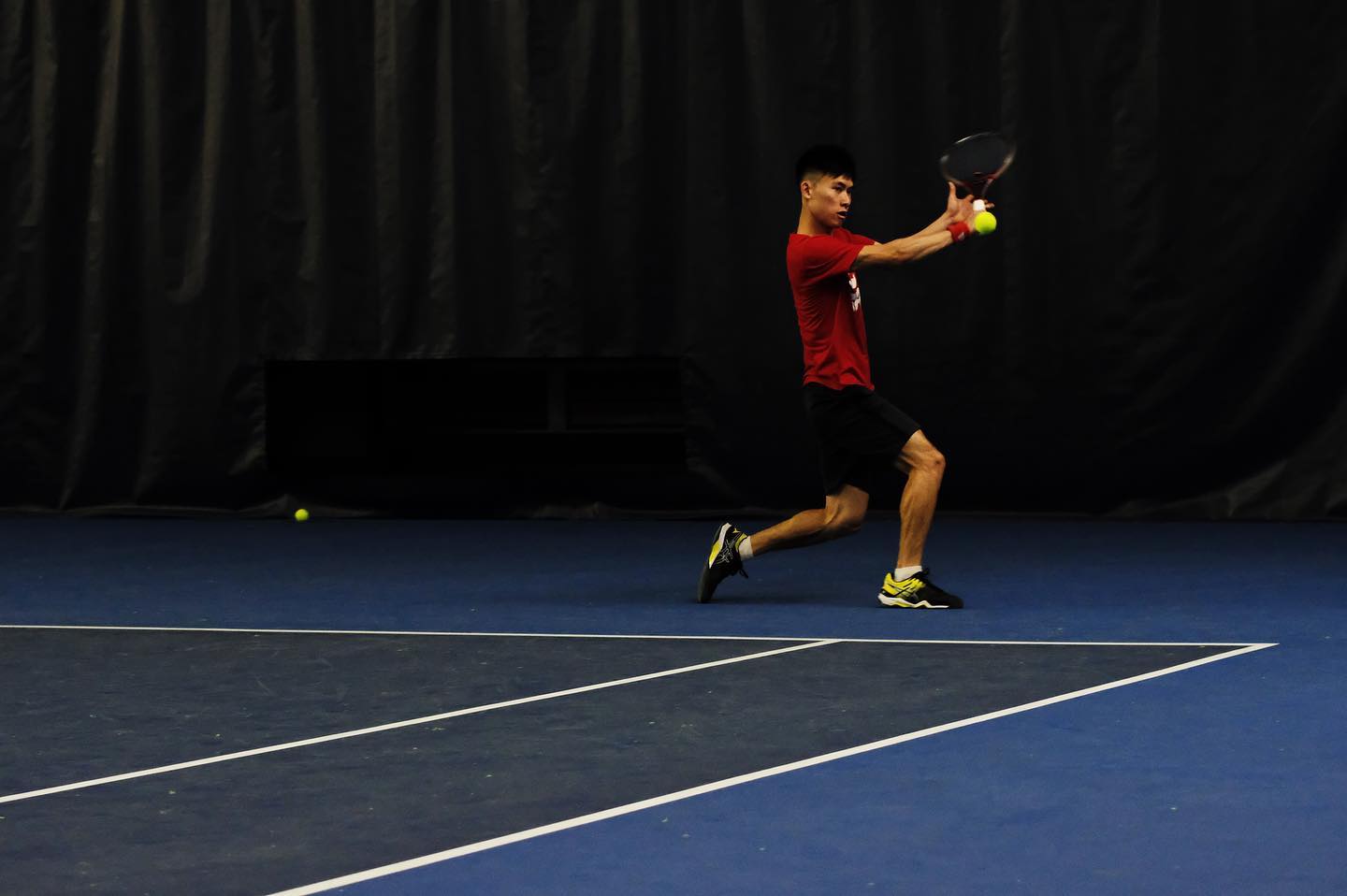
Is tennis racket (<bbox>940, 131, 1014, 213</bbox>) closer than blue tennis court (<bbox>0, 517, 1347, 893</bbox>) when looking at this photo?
No

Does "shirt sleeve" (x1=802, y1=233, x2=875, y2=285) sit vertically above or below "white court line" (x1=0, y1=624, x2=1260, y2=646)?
above

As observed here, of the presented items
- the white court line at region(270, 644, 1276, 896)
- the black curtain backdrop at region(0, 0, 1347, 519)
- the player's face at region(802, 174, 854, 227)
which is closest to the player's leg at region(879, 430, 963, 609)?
the player's face at region(802, 174, 854, 227)

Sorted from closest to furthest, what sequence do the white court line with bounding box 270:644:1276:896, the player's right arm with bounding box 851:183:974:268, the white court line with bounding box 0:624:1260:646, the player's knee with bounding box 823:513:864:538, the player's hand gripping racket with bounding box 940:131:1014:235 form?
the white court line with bounding box 270:644:1276:896 < the white court line with bounding box 0:624:1260:646 < the player's right arm with bounding box 851:183:974:268 < the player's hand gripping racket with bounding box 940:131:1014:235 < the player's knee with bounding box 823:513:864:538

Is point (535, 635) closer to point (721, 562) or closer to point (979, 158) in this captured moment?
point (721, 562)

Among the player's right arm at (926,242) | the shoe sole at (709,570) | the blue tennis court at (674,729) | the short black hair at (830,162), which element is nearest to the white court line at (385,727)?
the blue tennis court at (674,729)

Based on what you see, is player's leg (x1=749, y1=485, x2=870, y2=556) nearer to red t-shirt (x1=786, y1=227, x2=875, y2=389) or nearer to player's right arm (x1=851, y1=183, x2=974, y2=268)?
red t-shirt (x1=786, y1=227, x2=875, y2=389)

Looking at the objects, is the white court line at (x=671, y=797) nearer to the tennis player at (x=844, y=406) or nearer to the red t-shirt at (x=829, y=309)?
the tennis player at (x=844, y=406)

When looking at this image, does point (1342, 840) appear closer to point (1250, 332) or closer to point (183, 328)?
point (1250, 332)

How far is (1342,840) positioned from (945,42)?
6651 mm

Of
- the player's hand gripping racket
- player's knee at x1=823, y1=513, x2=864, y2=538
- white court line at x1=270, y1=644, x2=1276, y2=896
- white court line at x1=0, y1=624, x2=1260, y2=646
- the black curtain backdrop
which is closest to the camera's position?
white court line at x1=270, y1=644, x2=1276, y2=896

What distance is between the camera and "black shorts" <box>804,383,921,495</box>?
705 centimetres

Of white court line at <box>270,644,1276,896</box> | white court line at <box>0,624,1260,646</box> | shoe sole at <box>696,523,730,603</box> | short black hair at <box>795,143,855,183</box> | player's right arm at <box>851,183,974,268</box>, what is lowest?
white court line at <box>270,644,1276,896</box>

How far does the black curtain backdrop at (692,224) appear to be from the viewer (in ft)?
31.3

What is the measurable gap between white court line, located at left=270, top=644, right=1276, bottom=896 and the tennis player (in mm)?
1436
